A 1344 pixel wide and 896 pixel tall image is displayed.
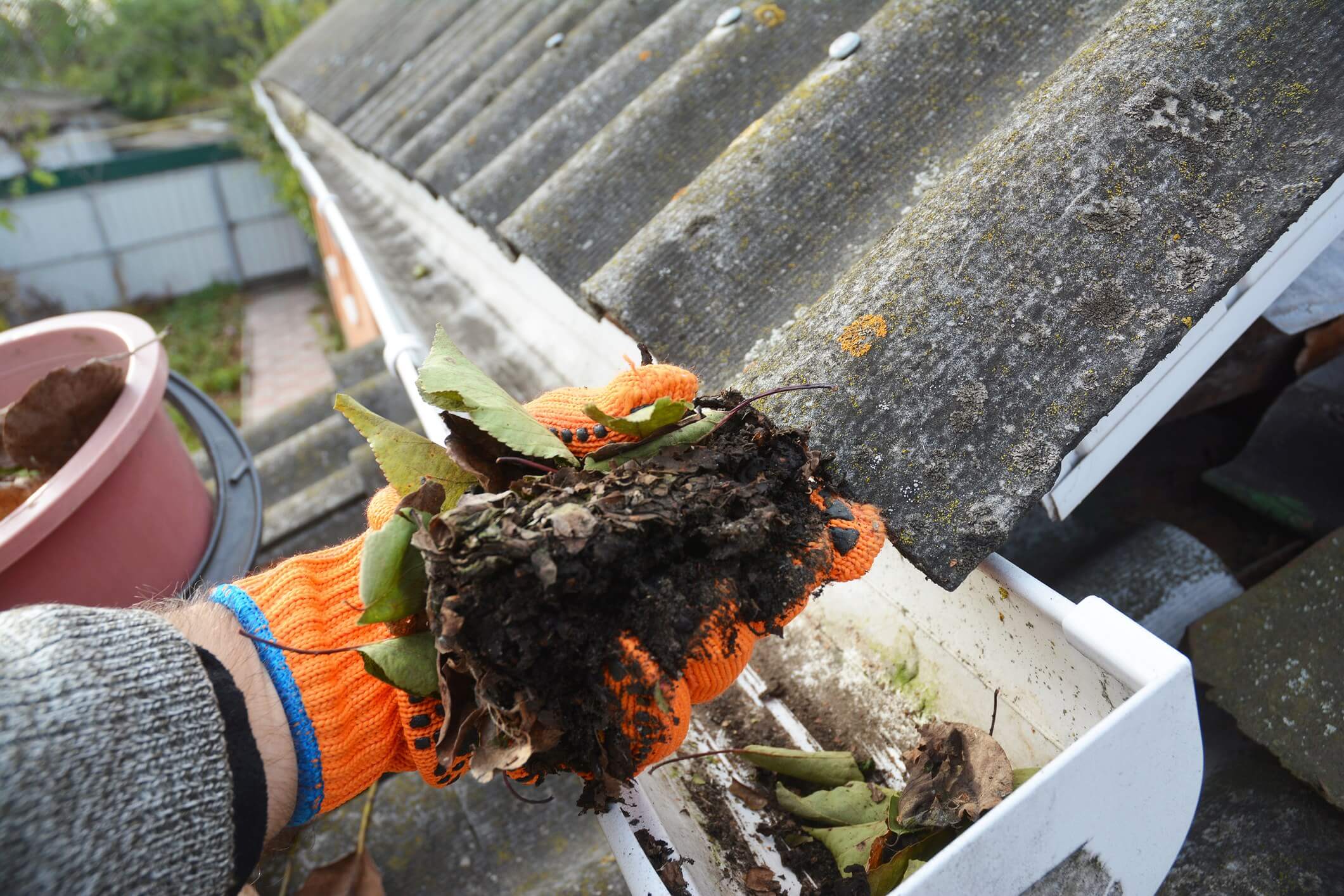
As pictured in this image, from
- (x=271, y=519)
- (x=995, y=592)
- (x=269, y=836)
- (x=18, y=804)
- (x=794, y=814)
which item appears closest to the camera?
(x=18, y=804)

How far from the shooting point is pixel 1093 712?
1069 millimetres

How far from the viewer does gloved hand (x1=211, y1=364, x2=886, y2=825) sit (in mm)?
989

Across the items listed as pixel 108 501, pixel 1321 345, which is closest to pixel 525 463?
pixel 108 501

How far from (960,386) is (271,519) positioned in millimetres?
2864

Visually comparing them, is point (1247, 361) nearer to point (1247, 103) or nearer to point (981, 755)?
point (1247, 103)

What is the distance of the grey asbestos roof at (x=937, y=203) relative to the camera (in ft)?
3.63

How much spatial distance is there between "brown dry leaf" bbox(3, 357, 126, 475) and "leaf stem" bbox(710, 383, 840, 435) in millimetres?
1675

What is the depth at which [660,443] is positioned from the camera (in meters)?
1.07

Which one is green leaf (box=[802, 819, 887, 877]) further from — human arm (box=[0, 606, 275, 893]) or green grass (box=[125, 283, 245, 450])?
green grass (box=[125, 283, 245, 450])

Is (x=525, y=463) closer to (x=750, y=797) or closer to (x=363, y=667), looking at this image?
(x=363, y=667)

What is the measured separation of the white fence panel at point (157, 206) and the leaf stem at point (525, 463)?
51.4 feet

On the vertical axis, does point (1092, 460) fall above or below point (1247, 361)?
above

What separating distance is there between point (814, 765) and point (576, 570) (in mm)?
647

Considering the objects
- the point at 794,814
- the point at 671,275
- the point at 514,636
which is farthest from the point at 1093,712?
the point at 671,275
